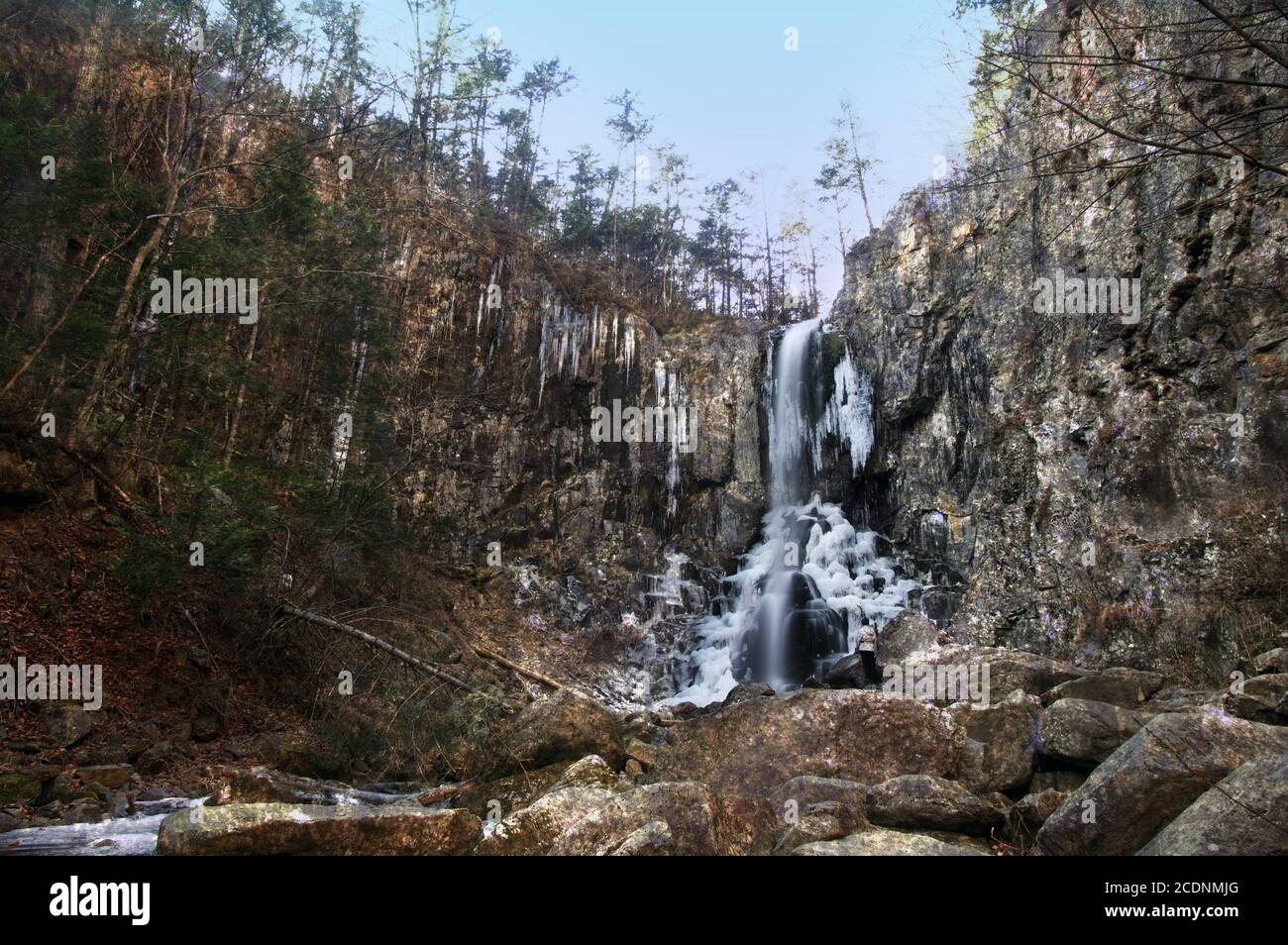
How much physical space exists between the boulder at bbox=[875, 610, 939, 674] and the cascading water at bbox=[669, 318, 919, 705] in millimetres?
1521

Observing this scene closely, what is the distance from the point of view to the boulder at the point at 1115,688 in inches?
274

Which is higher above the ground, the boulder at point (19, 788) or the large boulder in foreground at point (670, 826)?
the large boulder in foreground at point (670, 826)

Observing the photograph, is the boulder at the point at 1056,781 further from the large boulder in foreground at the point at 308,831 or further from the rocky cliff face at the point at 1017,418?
the large boulder in foreground at the point at 308,831

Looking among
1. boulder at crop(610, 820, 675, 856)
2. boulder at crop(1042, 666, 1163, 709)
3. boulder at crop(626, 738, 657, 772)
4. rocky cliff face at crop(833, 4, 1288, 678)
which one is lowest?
boulder at crop(626, 738, 657, 772)

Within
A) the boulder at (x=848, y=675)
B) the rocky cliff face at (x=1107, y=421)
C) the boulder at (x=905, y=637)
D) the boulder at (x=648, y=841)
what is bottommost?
the boulder at (x=848, y=675)

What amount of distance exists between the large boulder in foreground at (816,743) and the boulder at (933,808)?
0.97m

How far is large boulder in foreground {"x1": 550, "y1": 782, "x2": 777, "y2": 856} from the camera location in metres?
3.97

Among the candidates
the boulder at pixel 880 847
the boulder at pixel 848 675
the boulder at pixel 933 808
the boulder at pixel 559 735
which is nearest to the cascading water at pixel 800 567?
the boulder at pixel 848 675

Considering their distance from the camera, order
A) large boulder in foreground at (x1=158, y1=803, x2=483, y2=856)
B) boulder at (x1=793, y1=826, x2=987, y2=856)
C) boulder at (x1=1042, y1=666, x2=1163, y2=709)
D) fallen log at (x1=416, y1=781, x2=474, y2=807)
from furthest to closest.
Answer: boulder at (x1=1042, y1=666, x2=1163, y2=709)
fallen log at (x1=416, y1=781, x2=474, y2=807)
large boulder in foreground at (x1=158, y1=803, x2=483, y2=856)
boulder at (x1=793, y1=826, x2=987, y2=856)

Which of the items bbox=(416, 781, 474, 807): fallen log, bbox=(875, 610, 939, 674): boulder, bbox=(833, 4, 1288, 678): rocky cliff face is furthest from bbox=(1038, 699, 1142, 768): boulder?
bbox=(875, 610, 939, 674): boulder

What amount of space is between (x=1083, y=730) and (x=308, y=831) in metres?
5.28

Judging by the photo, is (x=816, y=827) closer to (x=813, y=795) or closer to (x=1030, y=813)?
(x=813, y=795)

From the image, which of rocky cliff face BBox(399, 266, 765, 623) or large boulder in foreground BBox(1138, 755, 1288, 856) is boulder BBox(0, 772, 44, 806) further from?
rocky cliff face BBox(399, 266, 765, 623)
